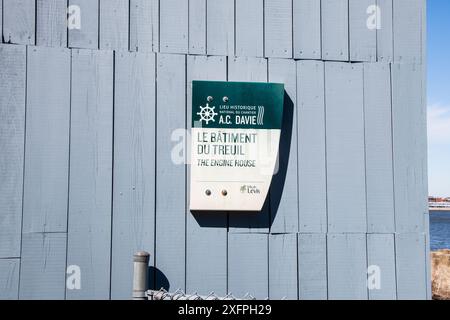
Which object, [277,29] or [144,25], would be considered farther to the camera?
[277,29]

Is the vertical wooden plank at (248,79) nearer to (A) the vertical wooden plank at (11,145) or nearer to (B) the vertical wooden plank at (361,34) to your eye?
(B) the vertical wooden plank at (361,34)

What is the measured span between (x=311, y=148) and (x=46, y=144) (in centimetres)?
207

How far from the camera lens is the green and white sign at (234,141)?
4246mm

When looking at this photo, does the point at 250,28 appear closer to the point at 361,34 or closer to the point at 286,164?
the point at 361,34

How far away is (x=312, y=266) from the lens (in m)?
4.33

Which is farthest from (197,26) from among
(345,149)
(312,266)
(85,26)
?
(312,266)

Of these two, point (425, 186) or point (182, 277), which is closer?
point (182, 277)

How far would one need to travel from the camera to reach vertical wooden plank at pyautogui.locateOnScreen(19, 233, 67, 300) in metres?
4.05

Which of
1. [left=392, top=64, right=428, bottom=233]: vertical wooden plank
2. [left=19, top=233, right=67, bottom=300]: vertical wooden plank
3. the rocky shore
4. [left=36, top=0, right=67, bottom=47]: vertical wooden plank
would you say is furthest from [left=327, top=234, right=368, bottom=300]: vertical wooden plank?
the rocky shore

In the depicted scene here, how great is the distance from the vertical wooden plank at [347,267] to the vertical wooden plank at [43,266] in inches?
81.6
